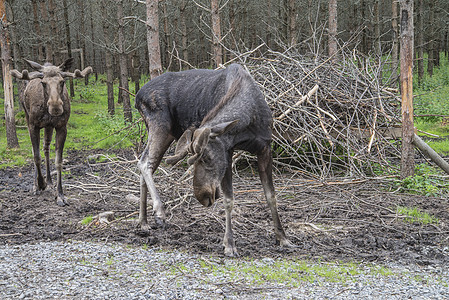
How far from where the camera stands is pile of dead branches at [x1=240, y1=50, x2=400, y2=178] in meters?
8.12

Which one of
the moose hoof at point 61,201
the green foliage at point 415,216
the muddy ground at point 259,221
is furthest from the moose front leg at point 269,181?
the moose hoof at point 61,201

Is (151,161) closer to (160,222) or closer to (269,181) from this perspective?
(160,222)

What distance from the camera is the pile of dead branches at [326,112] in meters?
8.12

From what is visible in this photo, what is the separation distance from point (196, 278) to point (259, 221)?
2.07 m

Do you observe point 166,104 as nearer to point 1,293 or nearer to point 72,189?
point 1,293

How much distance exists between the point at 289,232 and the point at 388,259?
130 cm

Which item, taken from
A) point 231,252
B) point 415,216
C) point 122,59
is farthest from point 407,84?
point 122,59

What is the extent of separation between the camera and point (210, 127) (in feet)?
14.4

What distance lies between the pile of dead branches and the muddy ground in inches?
30.0

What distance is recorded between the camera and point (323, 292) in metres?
3.78

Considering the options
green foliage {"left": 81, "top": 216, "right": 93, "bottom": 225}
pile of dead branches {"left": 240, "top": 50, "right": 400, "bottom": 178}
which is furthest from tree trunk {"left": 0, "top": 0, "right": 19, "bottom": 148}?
green foliage {"left": 81, "top": 216, "right": 93, "bottom": 225}

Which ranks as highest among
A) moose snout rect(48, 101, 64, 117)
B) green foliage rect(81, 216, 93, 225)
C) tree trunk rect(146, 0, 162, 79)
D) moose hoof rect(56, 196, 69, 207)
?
tree trunk rect(146, 0, 162, 79)

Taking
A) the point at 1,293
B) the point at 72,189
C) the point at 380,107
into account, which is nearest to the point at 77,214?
the point at 72,189

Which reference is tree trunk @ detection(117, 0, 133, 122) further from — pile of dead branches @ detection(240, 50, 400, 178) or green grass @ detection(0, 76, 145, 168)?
pile of dead branches @ detection(240, 50, 400, 178)
